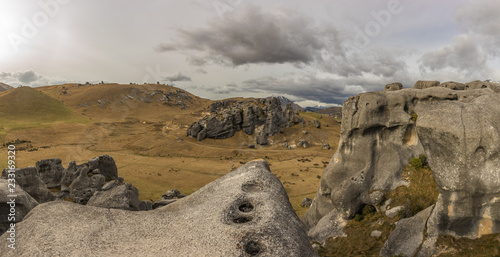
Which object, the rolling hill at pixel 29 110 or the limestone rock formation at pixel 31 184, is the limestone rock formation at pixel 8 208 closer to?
the limestone rock formation at pixel 31 184

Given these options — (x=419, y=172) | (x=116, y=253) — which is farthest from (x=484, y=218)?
(x=116, y=253)

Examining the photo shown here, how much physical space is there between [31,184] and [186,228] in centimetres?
2704

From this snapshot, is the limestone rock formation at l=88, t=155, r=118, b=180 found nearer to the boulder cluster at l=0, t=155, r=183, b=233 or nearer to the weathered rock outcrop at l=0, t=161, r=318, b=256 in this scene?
the boulder cluster at l=0, t=155, r=183, b=233

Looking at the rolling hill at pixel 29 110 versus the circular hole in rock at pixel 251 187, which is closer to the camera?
the circular hole in rock at pixel 251 187

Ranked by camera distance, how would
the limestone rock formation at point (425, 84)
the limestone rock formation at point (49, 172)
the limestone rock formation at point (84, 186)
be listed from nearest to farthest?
the limestone rock formation at point (425, 84), the limestone rock formation at point (84, 186), the limestone rock formation at point (49, 172)

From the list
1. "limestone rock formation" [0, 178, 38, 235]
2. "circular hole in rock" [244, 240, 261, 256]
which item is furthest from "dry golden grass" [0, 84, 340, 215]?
"circular hole in rock" [244, 240, 261, 256]

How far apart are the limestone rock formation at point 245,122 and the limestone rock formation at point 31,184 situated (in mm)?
73467

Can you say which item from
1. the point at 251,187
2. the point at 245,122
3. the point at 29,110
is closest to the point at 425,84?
the point at 251,187

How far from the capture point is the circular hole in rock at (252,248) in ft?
31.1

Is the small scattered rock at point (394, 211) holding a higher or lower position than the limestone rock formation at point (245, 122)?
lower

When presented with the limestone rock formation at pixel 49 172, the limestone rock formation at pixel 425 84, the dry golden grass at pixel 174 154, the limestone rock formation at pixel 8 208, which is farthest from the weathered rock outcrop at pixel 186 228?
the limestone rock formation at pixel 49 172

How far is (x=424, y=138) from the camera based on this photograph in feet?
49.1

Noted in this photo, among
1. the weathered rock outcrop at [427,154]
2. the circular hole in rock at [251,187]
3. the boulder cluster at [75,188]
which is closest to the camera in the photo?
the circular hole in rock at [251,187]

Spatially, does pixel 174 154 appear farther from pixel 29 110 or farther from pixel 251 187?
pixel 29 110
